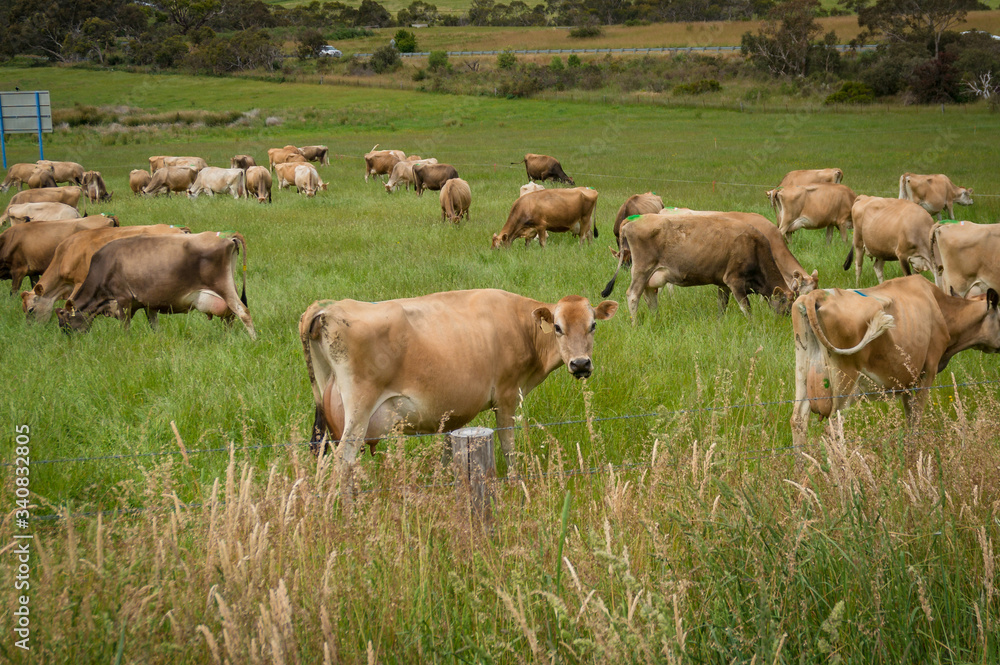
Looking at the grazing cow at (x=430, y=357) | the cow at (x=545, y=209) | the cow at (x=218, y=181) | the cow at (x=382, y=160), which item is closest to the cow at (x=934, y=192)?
the cow at (x=545, y=209)

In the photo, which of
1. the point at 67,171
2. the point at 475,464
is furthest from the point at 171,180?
the point at 475,464

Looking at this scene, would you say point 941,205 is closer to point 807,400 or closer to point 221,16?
point 807,400

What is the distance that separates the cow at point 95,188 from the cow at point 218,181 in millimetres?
2901

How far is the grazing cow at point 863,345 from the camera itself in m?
5.95

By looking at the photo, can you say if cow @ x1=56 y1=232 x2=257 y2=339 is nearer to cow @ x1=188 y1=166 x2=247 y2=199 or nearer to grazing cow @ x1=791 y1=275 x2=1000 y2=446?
grazing cow @ x1=791 y1=275 x2=1000 y2=446

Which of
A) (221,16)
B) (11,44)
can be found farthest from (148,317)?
(221,16)

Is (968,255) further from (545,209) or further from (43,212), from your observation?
(43,212)

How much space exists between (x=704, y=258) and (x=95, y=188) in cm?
2177

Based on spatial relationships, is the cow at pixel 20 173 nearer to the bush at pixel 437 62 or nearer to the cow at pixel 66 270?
the cow at pixel 66 270

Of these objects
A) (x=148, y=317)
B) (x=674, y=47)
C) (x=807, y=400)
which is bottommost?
(x=148, y=317)

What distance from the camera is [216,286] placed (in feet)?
31.1

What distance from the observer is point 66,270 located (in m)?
10.3

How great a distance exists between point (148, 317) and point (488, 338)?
585 cm

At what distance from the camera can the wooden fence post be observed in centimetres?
390
